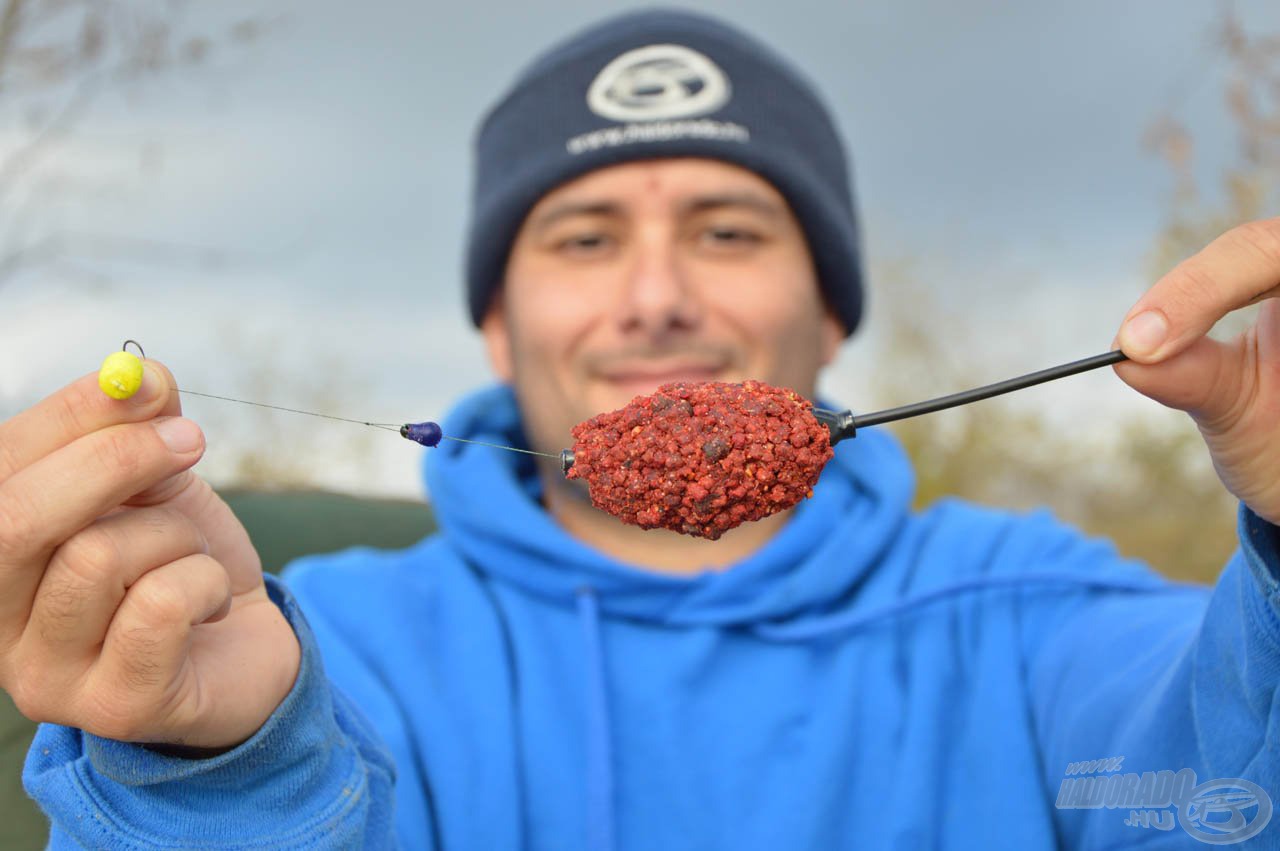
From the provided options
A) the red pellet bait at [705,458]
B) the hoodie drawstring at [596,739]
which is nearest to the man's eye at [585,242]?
the hoodie drawstring at [596,739]

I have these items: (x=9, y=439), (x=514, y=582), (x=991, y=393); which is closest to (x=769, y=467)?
(x=991, y=393)

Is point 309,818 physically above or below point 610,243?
below

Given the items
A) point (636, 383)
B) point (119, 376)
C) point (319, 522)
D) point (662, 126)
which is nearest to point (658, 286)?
point (636, 383)

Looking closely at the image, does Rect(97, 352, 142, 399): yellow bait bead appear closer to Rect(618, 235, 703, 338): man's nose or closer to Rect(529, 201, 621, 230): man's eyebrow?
Rect(618, 235, 703, 338): man's nose

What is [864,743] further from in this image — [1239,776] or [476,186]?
[476,186]

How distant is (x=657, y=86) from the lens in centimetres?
263

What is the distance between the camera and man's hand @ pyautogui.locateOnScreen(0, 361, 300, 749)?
1.15 m

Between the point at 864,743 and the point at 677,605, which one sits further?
the point at 677,605

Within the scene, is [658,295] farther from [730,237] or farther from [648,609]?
[648,609]

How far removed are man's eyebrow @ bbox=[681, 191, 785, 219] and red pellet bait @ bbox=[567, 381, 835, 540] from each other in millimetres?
1173

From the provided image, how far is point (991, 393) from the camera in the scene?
1359 mm

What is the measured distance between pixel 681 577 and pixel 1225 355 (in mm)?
1404

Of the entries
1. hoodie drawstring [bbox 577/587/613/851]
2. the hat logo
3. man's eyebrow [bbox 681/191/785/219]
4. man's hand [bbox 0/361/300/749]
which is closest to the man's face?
man's eyebrow [bbox 681/191/785/219]

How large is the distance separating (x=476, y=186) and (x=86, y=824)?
7.34ft
